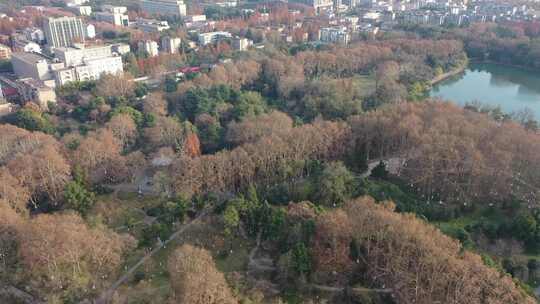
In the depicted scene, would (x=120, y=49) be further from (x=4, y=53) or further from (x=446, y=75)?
(x=446, y=75)

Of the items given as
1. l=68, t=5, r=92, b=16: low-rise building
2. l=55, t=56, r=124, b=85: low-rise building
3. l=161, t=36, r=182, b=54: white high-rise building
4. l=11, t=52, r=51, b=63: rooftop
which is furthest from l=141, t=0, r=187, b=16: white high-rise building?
l=55, t=56, r=124, b=85: low-rise building

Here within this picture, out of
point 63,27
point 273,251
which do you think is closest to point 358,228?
point 273,251

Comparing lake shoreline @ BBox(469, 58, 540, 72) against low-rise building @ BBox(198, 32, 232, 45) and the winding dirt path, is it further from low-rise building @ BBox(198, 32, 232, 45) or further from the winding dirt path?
the winding dirt path

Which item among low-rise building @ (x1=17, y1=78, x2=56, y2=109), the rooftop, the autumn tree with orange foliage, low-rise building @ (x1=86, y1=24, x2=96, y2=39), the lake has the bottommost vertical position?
the lake

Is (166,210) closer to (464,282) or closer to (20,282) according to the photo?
(20,282)

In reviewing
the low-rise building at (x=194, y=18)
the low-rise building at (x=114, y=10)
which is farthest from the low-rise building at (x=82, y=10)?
the low-rise building at (x=194, y=18)

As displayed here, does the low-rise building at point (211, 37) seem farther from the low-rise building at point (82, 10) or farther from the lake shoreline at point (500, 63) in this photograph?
the low-rise building at point (82, 10)
